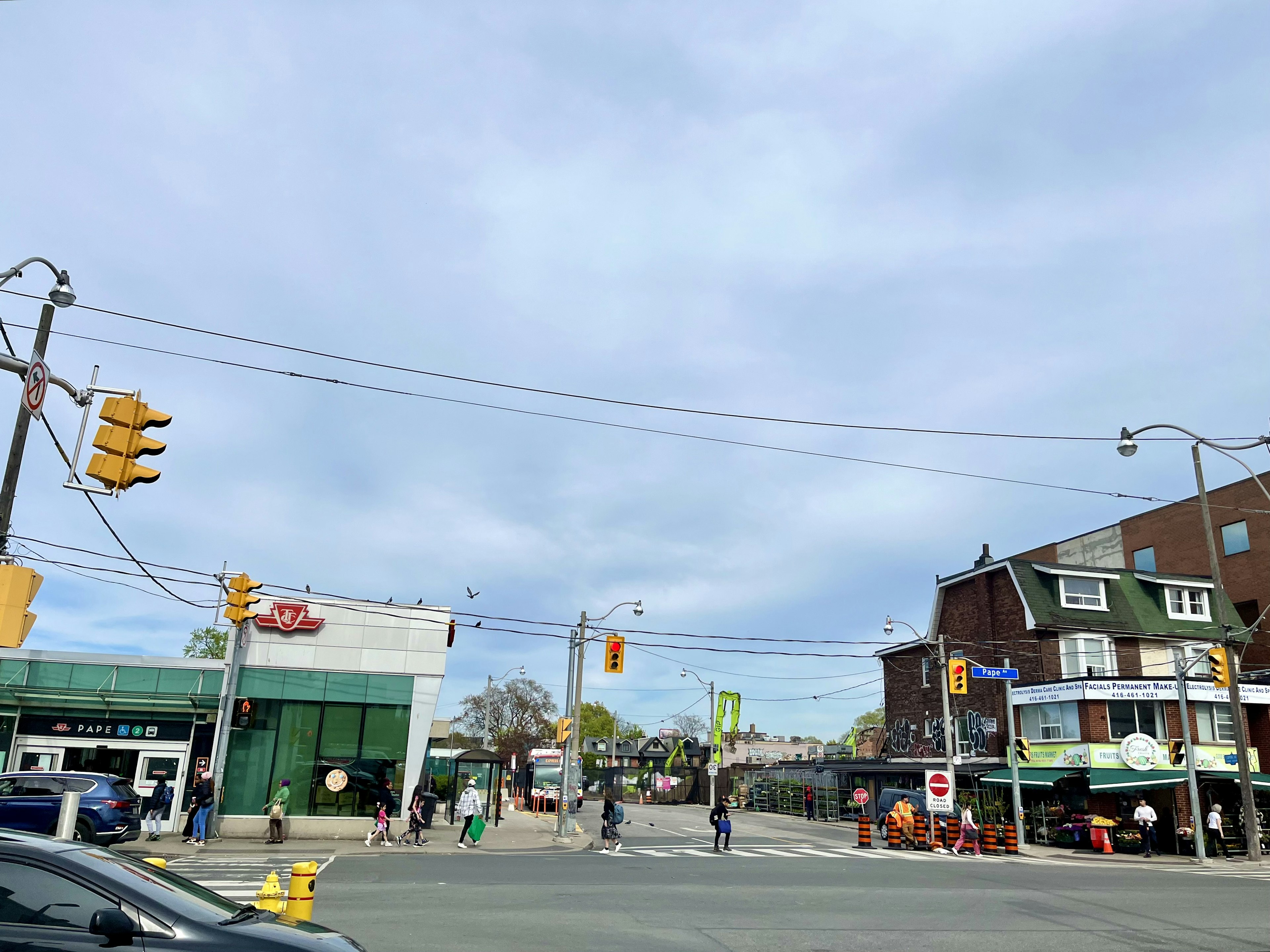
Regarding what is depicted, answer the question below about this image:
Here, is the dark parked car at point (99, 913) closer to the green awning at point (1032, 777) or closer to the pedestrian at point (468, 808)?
the pedestrian at point (468, 808)

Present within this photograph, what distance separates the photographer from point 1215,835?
3203cm

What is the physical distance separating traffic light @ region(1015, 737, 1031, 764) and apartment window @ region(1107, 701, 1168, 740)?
3.35 meters

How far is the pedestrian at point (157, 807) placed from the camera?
76.7ft

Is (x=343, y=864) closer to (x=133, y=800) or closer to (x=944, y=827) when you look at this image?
(x=133, y=800)

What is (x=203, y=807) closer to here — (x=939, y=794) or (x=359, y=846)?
(x=359, y=846)

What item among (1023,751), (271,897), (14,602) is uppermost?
(14,602)

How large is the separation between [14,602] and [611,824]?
19.4 meters

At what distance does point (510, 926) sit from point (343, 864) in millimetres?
9659

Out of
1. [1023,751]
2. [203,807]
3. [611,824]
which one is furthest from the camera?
[1023,751]

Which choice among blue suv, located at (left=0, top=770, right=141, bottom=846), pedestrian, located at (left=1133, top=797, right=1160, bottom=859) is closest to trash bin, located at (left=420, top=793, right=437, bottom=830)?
blue suv, located at (left=0, top=770, right=141, bottom=846)

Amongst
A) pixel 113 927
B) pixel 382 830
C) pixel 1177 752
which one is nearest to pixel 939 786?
pixel 1177 752

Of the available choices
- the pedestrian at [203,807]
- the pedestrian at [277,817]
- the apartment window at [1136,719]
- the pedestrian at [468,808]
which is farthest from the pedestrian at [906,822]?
the pedestrian at [203,807]

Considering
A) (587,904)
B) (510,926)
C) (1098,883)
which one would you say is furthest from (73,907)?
(1098,883)

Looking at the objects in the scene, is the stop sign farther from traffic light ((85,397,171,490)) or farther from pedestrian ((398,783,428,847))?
traffic light ((85,397,171,490))
